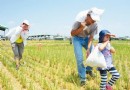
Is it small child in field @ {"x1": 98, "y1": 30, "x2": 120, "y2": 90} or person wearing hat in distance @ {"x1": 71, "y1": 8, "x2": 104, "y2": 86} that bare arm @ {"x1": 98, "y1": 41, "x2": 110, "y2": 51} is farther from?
person wearing hat in distance @ {"x1": 71, "y1": 8, "x2": 104, "y2": 86}

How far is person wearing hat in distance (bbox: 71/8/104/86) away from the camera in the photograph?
21.7 ft

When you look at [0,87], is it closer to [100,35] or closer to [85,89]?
[85,89]

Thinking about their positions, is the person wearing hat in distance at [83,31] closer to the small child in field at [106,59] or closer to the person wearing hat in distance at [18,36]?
the small child in field at [106,59]

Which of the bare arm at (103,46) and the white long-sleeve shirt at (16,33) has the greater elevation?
the white long-sleeve shirt at (16,33)

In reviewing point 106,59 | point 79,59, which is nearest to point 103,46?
point 106,59

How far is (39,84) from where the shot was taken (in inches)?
281

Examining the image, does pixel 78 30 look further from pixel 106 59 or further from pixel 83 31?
pixel 106 59

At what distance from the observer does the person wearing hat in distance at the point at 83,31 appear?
261 inches

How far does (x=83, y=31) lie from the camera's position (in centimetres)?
725

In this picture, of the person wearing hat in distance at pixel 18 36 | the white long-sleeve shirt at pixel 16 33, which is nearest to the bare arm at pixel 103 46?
the person wearing hat in distance at pixel 18 36

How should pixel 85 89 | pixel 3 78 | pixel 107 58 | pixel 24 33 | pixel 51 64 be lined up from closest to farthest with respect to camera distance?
pixel 107 58, pixel 85 89, pixel 3 78, pixel 24 33, pixel 51 64

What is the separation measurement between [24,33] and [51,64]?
174 centimetres

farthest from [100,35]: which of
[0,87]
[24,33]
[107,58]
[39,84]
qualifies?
[24,33]

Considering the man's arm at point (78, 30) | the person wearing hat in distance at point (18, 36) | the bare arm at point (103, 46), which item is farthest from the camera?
the person wearing hat in distance at point (18, 36)
